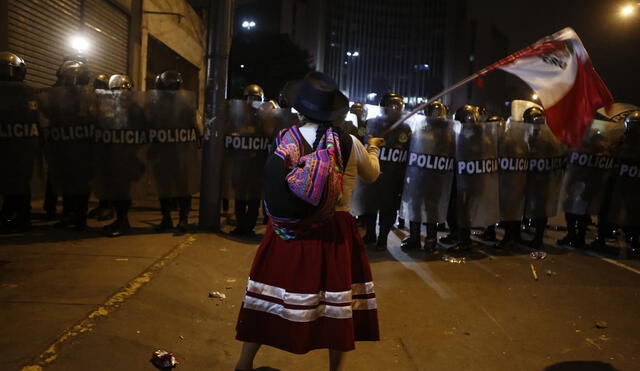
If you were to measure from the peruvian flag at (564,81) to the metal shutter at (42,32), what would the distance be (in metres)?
8.16

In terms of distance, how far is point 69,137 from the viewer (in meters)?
6.94

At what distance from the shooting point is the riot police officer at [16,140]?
21.6ft

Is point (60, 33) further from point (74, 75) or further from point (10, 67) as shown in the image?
point (10, 67)

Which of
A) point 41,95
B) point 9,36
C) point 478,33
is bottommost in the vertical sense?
point 41,95

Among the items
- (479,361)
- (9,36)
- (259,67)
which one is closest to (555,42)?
(479,361)

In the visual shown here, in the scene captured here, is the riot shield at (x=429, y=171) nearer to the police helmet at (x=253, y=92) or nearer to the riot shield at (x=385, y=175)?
the riot shield at (x=385, y=175)

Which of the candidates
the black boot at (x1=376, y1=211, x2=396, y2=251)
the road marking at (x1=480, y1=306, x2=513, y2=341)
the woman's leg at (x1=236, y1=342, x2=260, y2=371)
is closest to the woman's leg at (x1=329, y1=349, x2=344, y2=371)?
the woman's leg at (x1=236, y1=342, x2=260, y2=371)

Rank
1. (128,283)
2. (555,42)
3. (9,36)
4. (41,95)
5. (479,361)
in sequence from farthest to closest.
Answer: (9,36), (41,95), (128,283), (555,42), (479,361)

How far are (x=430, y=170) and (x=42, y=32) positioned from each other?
754 cm

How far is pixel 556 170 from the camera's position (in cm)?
804

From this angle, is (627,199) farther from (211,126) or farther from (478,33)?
(478,33)

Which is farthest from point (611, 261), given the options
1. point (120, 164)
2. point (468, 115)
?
point (120, 164)

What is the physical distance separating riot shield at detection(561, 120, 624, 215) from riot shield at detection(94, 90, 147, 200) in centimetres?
648

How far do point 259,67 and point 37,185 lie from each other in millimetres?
26904
